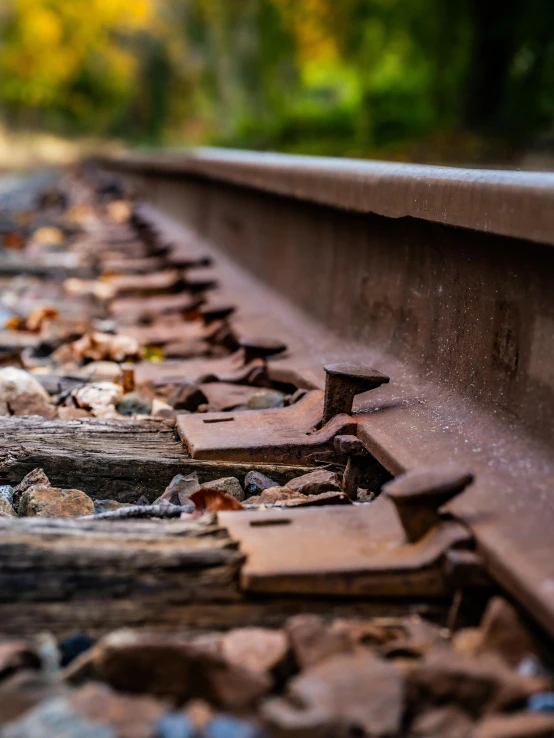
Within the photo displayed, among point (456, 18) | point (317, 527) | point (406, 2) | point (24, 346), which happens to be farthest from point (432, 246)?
point (406, 2)

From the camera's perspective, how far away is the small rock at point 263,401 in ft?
9.11

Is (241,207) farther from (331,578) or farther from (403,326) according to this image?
(331,578)

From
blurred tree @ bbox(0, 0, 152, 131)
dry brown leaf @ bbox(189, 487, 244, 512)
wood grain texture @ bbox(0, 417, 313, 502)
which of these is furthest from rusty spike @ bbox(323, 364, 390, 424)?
blurred tree @ bbox(0, 0, 152, 131)

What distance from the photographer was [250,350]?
124 inches

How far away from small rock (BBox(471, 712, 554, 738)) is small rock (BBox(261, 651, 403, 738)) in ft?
0.30

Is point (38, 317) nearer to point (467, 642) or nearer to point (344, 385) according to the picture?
point (344, 385)

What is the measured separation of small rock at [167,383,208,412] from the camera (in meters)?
2.80

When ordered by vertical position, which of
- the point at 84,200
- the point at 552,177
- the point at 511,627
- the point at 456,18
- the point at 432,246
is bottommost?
the point at 84,200

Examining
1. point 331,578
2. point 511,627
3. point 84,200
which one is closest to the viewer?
point 511,627

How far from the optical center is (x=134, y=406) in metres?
2.90

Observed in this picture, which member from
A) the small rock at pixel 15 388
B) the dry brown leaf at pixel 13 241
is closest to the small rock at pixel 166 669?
the small rock at pixel 15 388

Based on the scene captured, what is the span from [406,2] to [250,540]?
69.2 ft

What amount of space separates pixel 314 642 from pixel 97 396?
173 cm

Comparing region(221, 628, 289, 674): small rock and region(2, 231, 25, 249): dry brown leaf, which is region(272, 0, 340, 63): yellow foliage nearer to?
region(2, 231, 25, 249): dry brown leaf
